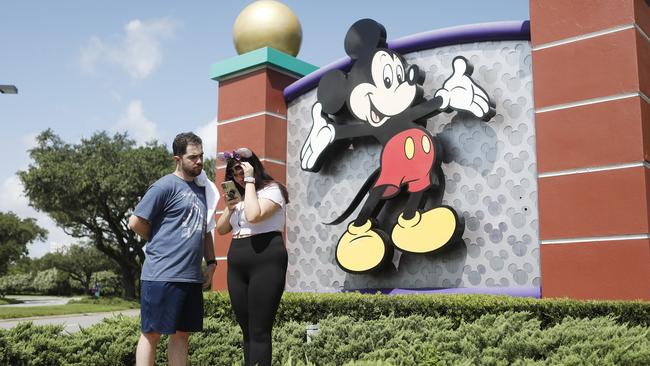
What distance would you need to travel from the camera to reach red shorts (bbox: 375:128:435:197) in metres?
9.12

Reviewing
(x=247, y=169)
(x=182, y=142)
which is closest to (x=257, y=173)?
(x=247, y=169)

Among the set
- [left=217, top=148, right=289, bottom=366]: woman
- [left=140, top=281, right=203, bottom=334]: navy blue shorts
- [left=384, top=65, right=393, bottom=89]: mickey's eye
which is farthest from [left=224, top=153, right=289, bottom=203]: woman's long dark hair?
[left=384, top=65, right=393, bottom=89]: mickey's eye

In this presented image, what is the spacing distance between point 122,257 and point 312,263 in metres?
24.7

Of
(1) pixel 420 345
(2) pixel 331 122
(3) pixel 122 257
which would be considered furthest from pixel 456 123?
(3) pixel 122 257

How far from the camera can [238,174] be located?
4.49m

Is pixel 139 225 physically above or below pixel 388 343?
above

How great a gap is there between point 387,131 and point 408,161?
2.14ft

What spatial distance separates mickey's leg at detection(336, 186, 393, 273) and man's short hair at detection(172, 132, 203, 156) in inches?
210

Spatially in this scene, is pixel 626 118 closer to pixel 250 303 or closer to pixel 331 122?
pixel 331 122

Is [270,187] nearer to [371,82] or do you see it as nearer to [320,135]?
[371,82]

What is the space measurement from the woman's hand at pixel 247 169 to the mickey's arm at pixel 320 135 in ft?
18.8

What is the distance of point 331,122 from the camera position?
10.5m

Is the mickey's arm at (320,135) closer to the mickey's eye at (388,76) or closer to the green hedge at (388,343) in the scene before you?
the mickey's eye at (388,76)

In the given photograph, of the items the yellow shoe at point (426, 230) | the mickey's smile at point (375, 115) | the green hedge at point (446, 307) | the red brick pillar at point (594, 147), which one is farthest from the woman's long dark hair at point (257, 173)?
the mickey's smile at point (375, 115)
